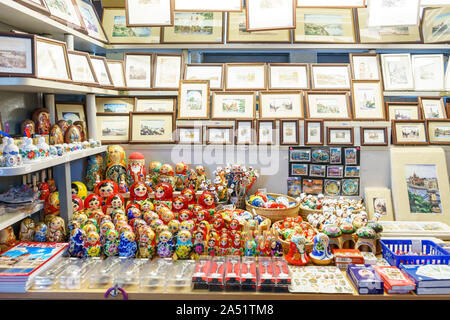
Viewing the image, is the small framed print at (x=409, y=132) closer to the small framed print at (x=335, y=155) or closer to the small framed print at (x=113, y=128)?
the small framed print at (x=335, y=155)

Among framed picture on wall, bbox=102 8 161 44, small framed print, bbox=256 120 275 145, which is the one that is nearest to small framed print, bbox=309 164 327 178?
small framed print, bbox=256 120 275 145

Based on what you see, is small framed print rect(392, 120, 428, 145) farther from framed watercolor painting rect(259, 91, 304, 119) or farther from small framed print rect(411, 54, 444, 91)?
framed watercolor painting rect(259, 91, 304, 119)

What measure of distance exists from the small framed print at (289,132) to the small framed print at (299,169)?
18cm

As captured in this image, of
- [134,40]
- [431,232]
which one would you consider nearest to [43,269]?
[134,40]

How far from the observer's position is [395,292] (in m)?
1.81

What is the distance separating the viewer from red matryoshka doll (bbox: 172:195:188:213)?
8.34 ft

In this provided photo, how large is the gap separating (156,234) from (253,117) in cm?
140

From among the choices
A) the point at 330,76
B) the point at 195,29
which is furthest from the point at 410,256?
the point at 195,29

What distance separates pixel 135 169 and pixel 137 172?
3cm

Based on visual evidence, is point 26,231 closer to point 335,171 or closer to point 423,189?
point 335,171

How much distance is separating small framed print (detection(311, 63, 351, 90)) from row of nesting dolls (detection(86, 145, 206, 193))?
1.31m

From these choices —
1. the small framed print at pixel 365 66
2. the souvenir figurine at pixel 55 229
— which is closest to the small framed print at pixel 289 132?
the small framed print at pixel 365 66

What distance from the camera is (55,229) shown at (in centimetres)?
221

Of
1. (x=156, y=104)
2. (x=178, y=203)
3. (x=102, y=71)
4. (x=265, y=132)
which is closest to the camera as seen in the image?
(x=178, y=203)
